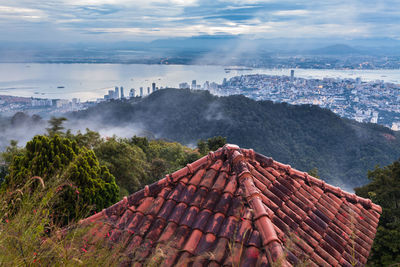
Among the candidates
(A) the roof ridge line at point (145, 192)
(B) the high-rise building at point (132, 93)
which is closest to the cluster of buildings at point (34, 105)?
(B) the high-rise building at point (132, 93)

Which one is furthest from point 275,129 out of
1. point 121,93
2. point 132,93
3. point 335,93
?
point 121,93

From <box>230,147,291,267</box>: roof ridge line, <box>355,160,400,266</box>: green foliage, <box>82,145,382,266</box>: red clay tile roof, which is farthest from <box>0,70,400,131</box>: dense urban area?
<box>230,147,291,267</box>: roof ridge line

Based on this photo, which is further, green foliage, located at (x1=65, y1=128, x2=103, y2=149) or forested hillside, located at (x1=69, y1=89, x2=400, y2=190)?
forested hillside, located at (x1=69, y1=89, x2=400, y2=190)

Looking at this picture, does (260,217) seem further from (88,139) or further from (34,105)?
(34,105)

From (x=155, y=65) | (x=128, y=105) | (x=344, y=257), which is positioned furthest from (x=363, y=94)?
(x=155, y=65)

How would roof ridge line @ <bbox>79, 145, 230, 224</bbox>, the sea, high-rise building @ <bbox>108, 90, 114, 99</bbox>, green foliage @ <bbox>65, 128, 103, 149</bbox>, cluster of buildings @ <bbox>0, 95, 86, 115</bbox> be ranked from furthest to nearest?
1. the sea
2. high-rise building @ <bbox>108, 90, 114, 99</bbox>
3. cluster of buildings @ <bbox>0, 95, 86, 115</bbox>
4. green foliage @ <bbox>65, 128, 103, 149</bbox>
5. roof ridge line @ <bbox>79, 145, 230, 224</bbox>

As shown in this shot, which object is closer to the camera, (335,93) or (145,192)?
(145,192)

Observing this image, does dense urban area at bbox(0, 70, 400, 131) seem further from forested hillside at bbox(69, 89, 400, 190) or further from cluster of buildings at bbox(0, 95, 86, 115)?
forested hillside at bbox(69, 89, 400, 190)

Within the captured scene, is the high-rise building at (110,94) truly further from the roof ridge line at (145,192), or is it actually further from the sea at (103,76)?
the roof ridge line at (145,192)

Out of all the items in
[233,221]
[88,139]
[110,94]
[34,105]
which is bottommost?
[34,105]
